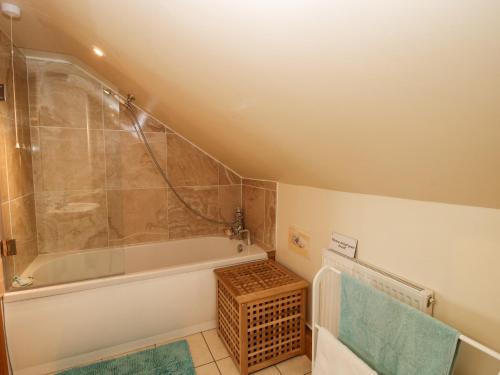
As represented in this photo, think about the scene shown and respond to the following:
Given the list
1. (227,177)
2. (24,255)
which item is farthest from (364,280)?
(24,255)

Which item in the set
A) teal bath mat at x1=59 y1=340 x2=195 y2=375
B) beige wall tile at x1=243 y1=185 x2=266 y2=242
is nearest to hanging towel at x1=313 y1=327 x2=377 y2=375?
teal bath mat at x1=59 y1=340 x2=195 y2=375

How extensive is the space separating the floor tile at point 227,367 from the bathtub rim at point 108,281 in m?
0.62

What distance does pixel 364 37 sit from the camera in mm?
588

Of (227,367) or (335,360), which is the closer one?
(335,360)

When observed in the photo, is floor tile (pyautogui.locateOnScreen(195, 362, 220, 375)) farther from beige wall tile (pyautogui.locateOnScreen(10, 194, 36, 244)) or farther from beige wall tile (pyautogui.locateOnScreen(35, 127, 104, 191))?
beige wall tile (pyautogui.locateOnScreen(35, 127, 104, 191))

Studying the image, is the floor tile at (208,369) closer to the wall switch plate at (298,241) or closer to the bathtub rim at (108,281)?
the bathtub rim at (108,281)

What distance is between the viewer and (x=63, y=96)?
216 centimetres

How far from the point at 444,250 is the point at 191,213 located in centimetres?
214

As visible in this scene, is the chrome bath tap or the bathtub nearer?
the bathtub

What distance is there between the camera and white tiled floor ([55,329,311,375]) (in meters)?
1.70

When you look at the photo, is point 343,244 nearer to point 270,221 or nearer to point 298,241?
point 298,241

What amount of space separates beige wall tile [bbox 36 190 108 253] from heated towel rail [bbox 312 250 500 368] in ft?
6.19

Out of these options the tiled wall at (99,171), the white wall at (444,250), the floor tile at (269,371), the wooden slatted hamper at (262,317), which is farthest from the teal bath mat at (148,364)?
the white wall at (444,250)

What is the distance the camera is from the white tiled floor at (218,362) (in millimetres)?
1702
